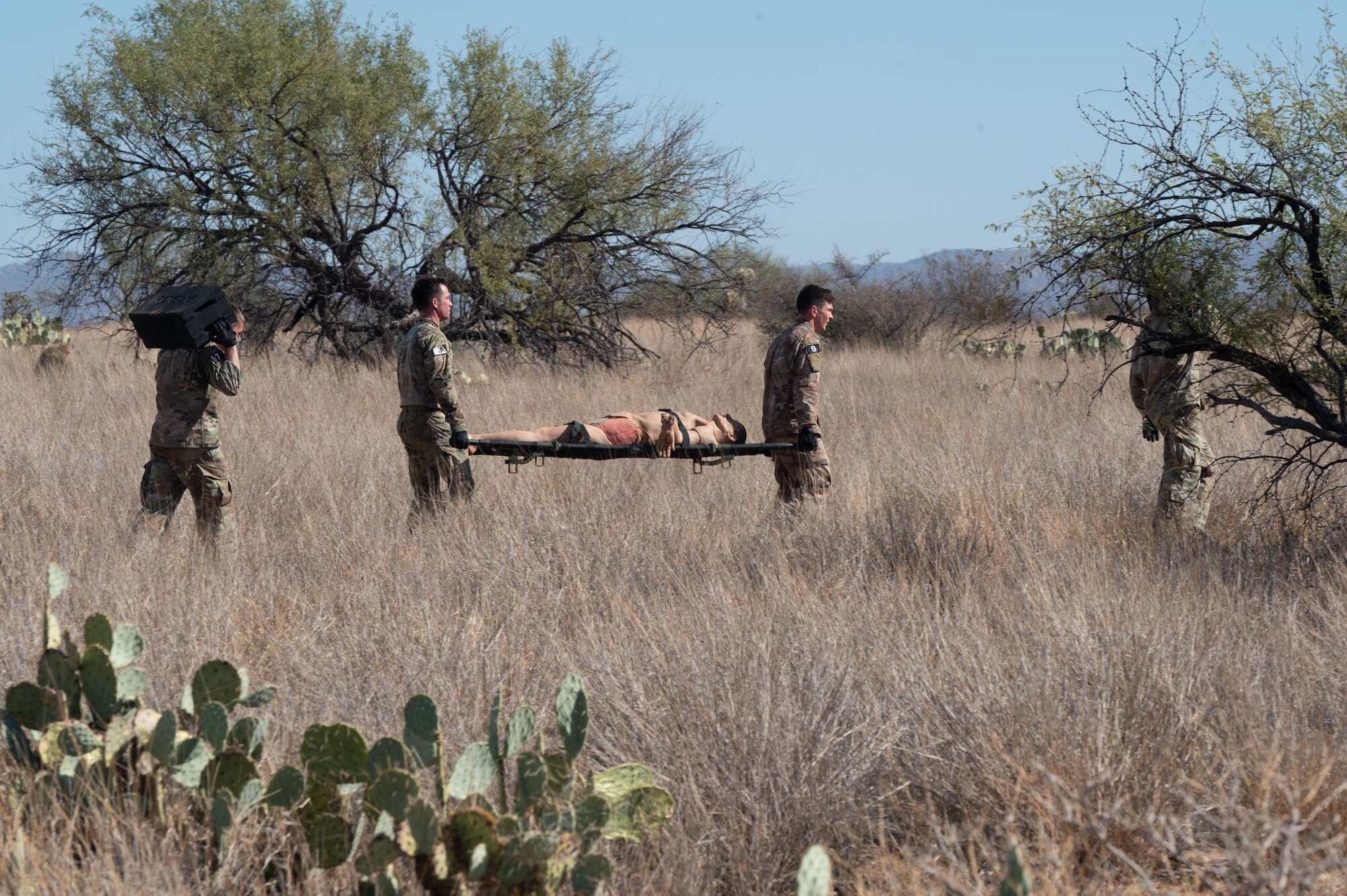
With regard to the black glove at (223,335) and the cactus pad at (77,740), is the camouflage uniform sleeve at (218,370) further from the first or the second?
the cactus pad at (77,740)

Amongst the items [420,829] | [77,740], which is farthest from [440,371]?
[420,829]

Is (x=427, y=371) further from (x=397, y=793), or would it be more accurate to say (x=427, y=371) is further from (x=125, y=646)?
(x=397, y=793)

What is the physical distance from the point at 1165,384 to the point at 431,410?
4.09 m

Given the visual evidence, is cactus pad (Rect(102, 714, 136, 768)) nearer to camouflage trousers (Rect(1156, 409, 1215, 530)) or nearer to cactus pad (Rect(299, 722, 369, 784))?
cactus pad (Rect(299, 722, 369, 784))

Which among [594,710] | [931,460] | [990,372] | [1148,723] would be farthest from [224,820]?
[990,372]

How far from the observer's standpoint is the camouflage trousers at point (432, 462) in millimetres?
6504

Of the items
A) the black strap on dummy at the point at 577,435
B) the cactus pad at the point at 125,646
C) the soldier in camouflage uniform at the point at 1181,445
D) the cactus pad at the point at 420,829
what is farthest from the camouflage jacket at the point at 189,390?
the soldier in camouflage uniform at the point at 1181,445

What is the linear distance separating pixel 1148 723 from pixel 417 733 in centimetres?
213

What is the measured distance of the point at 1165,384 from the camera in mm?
6266

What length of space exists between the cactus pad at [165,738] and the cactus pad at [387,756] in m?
0.48

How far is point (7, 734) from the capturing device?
2.98 m

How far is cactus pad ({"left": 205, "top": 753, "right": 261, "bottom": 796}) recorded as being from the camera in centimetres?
280

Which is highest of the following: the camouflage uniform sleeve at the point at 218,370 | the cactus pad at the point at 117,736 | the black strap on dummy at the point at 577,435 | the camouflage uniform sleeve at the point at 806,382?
the camouflage uniform sleeve at the point at 218,370

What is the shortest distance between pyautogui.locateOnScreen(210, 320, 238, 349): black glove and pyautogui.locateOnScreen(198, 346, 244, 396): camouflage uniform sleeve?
0.06 m
